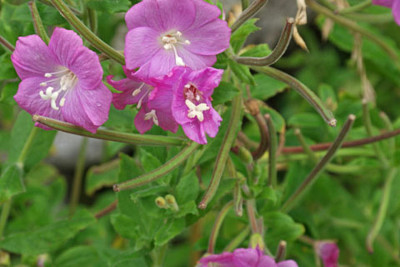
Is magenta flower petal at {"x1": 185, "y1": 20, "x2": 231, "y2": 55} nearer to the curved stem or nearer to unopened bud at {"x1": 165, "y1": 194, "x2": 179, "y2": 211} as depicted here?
the curved stem

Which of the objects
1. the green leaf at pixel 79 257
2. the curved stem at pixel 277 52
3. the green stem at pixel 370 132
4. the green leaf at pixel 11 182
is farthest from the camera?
the green leaf at pixel 79 257

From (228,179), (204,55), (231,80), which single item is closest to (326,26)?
(231,80)

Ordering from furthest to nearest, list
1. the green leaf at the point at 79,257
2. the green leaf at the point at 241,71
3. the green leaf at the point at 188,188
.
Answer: the green leaf at the point at 79,257 < the green leaf at the point at 188,188 < the green leaf at the point at 241,71

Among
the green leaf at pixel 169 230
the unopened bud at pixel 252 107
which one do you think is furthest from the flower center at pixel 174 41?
the green leaf at pixel 169 230

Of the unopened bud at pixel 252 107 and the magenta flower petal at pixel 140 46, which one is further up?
the magenta flower petal at pixel 140 46

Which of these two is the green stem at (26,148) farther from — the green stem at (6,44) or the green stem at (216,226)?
the green stem at (216,226)

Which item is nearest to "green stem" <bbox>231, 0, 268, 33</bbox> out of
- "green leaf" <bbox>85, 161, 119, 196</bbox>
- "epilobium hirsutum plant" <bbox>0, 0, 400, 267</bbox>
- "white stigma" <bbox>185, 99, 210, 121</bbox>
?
"epilobium hirsutum plant" <bbox>0, 0, 400, 267</bbox>

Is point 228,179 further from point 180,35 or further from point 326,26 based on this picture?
point 326,26
